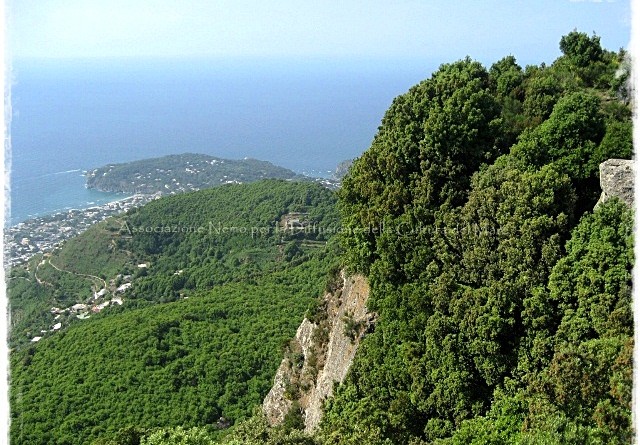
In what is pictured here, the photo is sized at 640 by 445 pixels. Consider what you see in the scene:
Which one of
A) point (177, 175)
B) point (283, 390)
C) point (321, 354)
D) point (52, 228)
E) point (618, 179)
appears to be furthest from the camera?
point (177, 175)

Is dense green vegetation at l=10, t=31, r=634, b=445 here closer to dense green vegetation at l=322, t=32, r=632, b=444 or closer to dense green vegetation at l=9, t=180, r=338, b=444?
dense green vegetation at l=322, t=32, r=632, b=444

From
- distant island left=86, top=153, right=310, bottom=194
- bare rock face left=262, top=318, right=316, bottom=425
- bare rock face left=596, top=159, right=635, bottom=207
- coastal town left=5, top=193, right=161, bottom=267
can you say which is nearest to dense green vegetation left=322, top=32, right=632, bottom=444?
bare rock face left=596, top=159, right=635, bottom=207

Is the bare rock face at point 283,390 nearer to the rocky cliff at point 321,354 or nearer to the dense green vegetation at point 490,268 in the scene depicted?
the rocky cliff at point 321,354

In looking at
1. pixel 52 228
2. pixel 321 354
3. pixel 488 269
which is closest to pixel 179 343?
pixel 321 354

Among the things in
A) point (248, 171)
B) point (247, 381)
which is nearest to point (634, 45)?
point (247, 381)

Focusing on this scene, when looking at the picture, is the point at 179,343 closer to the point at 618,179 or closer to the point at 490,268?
the point at 490,268

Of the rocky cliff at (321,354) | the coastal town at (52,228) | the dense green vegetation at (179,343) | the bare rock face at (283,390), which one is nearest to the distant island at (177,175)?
the coastal town at (52,228)
